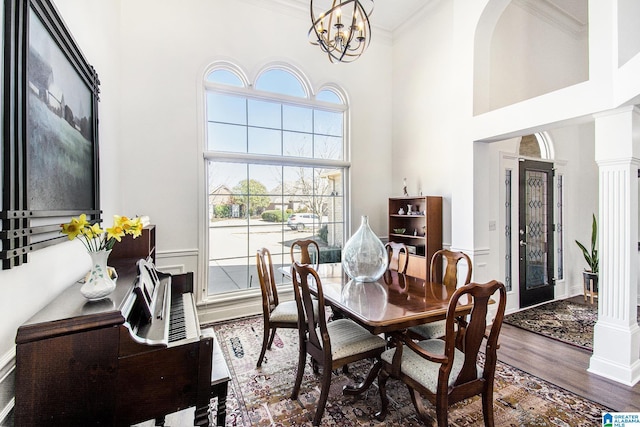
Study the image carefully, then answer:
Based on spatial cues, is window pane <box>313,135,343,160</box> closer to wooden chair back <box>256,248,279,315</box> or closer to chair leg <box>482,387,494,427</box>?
wooden chair back <box>256,248,279,315</box>

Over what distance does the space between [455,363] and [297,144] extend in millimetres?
3384

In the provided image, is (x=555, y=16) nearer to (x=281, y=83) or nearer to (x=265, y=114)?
(x=281, y=83)

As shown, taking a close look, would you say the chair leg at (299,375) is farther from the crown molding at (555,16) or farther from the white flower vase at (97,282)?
the crown molding at (555,16)

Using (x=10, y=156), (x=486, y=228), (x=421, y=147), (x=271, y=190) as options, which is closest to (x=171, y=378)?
(x=10, y=156)

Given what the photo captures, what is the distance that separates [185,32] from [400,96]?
10.3ft

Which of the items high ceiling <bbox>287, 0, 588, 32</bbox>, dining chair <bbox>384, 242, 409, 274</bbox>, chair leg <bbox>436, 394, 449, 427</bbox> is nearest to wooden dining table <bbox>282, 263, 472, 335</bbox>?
dining chair <bbox>384, 242, 409, 274</bbox>

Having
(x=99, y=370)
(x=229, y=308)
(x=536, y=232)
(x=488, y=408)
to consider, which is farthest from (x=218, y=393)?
(x=536, y=232)

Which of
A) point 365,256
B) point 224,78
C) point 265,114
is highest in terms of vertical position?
point 224,78

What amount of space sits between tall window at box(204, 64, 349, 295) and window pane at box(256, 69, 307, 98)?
0.01m

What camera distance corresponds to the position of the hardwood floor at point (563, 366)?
227 cm

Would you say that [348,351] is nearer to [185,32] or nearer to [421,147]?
[421,147]

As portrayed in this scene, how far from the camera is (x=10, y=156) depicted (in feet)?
3.67

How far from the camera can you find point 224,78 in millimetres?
3920

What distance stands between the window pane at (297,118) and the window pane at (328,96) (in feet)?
0.93
